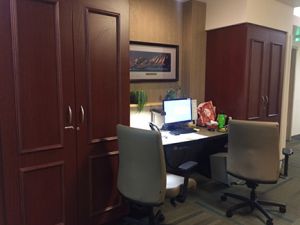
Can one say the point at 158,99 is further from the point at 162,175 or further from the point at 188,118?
the point at 162,175

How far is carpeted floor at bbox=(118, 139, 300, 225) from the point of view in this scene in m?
2.44

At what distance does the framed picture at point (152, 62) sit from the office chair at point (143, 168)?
128cm

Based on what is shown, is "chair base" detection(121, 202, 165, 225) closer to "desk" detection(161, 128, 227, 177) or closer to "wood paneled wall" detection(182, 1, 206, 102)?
"desk" detection(161, 128, 227, 177)

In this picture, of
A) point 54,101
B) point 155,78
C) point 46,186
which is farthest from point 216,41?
point 46,186

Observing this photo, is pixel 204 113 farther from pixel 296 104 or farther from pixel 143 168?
pixel 296 104

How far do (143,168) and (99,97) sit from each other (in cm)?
72

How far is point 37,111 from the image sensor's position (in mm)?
1803

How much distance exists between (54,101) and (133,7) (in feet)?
5.58

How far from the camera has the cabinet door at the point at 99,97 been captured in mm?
1977

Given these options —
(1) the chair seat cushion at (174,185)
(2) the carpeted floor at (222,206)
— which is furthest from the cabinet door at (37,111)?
(2) the carpeted floor at (222,206)

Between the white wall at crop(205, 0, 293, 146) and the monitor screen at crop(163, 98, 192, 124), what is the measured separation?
1227 millimetres

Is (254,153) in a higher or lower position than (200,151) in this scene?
higher

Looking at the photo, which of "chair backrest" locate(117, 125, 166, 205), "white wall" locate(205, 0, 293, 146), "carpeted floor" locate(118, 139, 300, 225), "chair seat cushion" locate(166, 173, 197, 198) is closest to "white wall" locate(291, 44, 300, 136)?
"white wall" locate(205, 0, 293, 146)

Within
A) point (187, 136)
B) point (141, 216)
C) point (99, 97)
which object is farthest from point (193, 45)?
point (141, 216)
